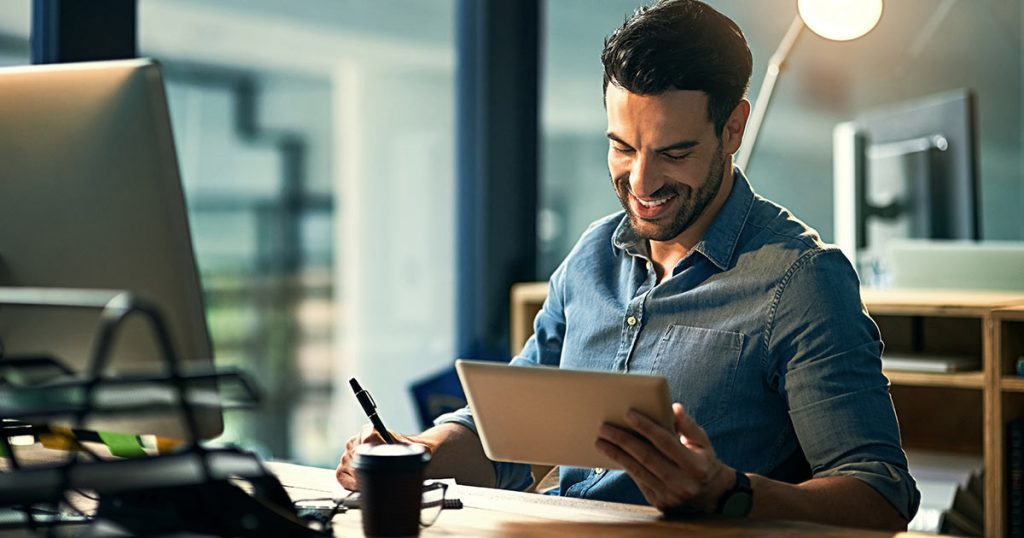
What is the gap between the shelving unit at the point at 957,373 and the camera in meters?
2.37

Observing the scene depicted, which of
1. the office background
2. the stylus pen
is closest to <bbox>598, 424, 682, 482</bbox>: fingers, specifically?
the stylus pen

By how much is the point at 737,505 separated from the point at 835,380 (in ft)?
0.81

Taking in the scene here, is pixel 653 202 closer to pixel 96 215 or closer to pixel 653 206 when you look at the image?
pixel 653 206

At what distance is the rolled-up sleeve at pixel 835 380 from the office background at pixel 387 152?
2039 mm

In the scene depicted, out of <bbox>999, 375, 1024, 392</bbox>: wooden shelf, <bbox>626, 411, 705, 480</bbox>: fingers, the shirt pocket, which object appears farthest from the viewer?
<bbox>999, 375, 1024, 392</bbox>: wooden shelf

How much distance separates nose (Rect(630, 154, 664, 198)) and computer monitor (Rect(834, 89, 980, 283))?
1350 mm

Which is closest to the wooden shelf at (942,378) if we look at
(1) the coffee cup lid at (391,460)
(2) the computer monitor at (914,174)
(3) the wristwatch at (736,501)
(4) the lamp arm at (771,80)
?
(2) the computer monitor at (914,174)

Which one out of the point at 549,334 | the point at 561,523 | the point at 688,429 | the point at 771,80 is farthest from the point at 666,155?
the point at 771,80

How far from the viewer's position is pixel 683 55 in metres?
1.68

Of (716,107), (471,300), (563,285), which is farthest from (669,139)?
(471,300)

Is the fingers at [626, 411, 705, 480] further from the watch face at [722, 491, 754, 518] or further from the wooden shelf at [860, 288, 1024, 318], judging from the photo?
the wooden shelf at [860, 288, 1024, 318]

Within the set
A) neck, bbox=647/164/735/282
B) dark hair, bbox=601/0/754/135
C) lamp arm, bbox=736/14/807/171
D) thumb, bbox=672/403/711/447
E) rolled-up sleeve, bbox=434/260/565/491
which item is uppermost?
lamp arm, bbox=736/14/807/171

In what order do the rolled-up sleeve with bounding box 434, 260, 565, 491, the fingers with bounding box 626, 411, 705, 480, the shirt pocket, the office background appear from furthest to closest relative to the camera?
the office background < the rolled-up sleeve with bounding box 434, 260, 565, 491 < the shirt pocket < the fingers with bounding box 626, 411, 705, 480

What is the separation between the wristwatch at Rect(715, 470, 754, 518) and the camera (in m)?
1.38
